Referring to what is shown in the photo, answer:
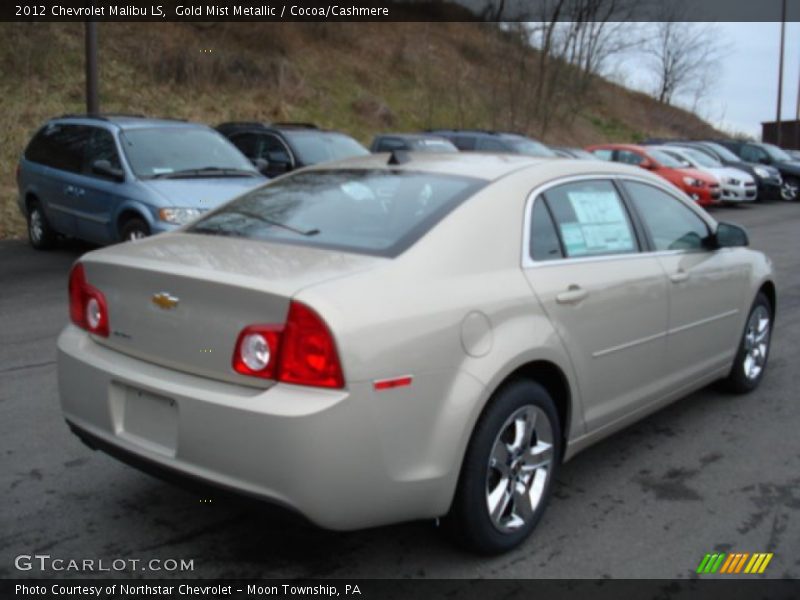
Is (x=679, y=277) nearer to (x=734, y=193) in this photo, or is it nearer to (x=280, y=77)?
(x=734, y=193)

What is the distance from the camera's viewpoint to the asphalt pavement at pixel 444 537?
324 centimetres

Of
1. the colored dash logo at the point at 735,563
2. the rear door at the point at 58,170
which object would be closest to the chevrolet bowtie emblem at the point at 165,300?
the colored dash logo at the point at 735,563

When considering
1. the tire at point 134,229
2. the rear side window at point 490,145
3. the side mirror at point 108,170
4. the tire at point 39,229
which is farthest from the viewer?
the rear side window at point 490,145

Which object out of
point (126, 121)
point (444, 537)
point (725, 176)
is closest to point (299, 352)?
point (444, 537)

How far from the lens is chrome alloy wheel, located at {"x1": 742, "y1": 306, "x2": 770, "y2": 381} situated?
5.40 m

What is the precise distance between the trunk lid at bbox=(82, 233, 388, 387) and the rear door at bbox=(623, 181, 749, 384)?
1.94 meters

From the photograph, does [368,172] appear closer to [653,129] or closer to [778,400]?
[778,400]

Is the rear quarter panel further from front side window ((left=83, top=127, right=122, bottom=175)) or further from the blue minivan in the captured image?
front side window ((left=83, top=127, right=122, bottom=175))

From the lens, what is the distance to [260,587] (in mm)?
3045

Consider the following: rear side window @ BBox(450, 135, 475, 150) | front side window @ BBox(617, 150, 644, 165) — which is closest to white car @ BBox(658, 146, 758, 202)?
front side window @ BBox(617, 150, 644, 165)

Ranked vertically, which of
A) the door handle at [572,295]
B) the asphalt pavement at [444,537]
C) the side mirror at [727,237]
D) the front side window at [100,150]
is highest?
the front side window at [100,150]

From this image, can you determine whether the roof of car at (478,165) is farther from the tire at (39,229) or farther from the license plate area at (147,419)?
the tire at (39,229)

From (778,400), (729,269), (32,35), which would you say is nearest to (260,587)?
(729,269)

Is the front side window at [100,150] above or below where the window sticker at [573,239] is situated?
above
